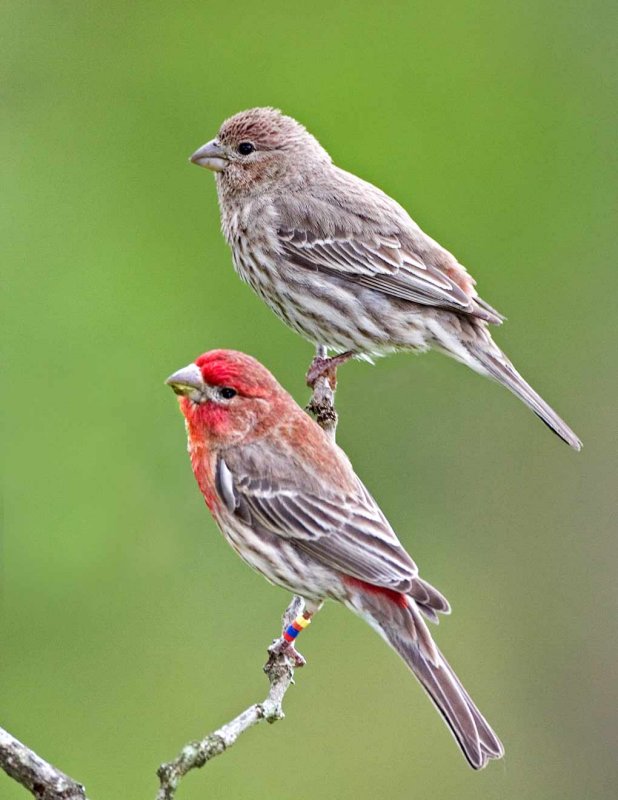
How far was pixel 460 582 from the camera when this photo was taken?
11.7 m

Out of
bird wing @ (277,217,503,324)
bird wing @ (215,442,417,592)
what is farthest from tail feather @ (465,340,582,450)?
bird wing @ (215,442,417,592)

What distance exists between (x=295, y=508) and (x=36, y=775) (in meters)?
1.59

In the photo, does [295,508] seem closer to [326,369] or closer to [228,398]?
[228,398]

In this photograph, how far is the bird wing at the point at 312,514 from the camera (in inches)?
243

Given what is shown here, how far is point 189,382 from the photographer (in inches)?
246

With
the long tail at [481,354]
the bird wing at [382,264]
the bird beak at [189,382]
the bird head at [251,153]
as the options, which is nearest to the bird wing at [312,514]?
the bird beak at [189,382]

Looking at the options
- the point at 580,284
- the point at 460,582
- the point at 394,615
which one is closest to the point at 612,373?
the point at 580,284

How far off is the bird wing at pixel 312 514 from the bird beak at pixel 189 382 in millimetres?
305

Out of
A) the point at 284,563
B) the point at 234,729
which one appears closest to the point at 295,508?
the point at 284,563

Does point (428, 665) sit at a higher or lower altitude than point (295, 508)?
lower

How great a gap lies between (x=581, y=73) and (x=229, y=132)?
5.30m

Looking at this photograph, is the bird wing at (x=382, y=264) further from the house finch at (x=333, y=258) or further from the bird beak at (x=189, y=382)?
the bird beak at (x=189, y=382)

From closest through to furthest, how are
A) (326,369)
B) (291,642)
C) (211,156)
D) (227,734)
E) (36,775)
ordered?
(36,775)
(227,734)
(291,642)
(326,369)
(211,156)

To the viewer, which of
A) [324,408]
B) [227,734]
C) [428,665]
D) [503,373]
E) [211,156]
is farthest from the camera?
[211,156]
